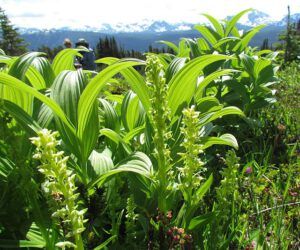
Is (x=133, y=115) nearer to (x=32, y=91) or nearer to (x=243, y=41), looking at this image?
(x=32, y=91)

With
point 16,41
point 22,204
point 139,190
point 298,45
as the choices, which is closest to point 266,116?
point 139,190

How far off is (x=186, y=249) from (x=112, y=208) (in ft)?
1.49

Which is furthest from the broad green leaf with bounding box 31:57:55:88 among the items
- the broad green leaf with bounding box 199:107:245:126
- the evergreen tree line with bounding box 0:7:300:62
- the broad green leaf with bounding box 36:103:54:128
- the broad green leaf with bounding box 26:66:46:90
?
the evergreen tree line with bounding box 0:7:300:62

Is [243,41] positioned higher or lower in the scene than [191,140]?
higher

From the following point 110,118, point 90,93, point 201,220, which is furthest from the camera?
point 110,118

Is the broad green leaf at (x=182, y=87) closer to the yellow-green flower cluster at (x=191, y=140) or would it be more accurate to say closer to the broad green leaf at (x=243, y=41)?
the yellow-green flower cluster at (x=191, y=140)

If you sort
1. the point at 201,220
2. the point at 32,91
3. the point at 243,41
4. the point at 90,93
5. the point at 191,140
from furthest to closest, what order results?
the point at 243,41 < the point at 90,93 < the point at 201,220 < the point at 32,91 < the point at 191,140

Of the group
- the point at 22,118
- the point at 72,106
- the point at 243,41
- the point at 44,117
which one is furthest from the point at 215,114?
the point at 243,41

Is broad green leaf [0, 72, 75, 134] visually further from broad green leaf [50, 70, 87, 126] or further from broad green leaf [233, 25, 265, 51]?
broad green leaf [233, 25, 265, 51]

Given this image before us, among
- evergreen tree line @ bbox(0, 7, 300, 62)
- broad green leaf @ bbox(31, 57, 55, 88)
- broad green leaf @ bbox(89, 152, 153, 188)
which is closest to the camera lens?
broad green leaf @ bbox(89, 152, 153, 188)

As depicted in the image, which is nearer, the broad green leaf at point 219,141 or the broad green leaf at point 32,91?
the broad green leaf at point 32,91

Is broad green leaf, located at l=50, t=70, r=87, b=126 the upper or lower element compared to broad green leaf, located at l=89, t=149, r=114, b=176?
upper

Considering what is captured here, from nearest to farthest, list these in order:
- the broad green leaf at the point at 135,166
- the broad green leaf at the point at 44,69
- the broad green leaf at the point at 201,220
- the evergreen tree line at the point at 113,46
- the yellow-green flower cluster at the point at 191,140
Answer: the yellow-green flower cluster at the point at 191,140
the broad green leaf at the point at 135,166
the broad green leaf at the point at 201,220
the broad green leaf at the point at 44,69
the evergreen tree line at the point at 113,46

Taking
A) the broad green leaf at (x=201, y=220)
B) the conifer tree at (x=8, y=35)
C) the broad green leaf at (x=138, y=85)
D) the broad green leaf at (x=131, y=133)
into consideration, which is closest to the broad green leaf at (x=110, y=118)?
the broad green leaf at (x=131, y=133)
